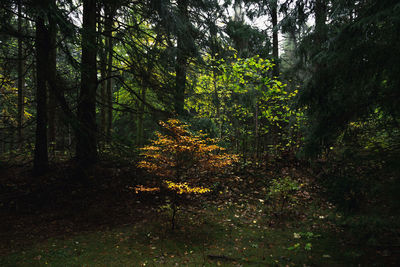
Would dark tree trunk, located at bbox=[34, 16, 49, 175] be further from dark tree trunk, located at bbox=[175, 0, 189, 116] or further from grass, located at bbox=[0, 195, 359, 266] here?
dark tree trunk, located at bbox=[175, 0, 189, 116]

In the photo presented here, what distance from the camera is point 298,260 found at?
4336 mm

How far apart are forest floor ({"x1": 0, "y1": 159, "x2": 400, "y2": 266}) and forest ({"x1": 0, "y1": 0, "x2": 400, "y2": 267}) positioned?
0.13ft

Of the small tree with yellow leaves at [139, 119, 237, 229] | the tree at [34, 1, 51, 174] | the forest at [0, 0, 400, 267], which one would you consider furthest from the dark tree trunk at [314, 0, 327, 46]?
the tree at [34, 1, 51, 174]

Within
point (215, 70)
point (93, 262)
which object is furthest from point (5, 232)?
point (215, 70)

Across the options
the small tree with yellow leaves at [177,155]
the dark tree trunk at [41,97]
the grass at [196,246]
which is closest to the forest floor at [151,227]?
the grass at [196,246]

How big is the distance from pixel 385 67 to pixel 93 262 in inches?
223

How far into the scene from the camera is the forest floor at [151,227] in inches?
172

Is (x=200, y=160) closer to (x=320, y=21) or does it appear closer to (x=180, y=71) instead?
(x=180, y=71)

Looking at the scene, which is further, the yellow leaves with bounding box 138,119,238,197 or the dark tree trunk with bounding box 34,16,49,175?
the yellow leaves with bounding box 138,119,238,197

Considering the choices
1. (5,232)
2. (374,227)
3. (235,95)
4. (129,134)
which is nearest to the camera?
(374,227)

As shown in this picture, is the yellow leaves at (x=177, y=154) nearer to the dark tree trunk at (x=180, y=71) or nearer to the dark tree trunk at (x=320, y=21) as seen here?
the dark tree trunk at (x=180, y=71)

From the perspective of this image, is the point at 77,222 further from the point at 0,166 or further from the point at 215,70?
the point at 215,70

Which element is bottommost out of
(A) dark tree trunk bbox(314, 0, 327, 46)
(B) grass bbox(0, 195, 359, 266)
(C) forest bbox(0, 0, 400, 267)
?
(B) grass bbox(0, 195, 359, 266)

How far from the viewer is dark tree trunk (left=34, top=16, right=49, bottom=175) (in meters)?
5.14
